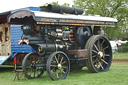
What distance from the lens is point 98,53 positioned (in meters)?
10.6

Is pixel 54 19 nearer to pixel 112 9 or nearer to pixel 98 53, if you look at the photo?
pixel 98 53

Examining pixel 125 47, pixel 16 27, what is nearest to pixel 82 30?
pixel 16 27

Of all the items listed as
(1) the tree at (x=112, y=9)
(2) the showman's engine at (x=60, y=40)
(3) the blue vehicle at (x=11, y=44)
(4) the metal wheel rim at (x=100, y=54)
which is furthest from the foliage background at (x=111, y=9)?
(2) the showman's engine at (x=60, y=40)

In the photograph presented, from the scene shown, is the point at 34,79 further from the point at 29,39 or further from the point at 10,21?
the point at 10,21

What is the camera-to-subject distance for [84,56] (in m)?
9.98

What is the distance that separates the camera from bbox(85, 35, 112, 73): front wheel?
33.3 ft

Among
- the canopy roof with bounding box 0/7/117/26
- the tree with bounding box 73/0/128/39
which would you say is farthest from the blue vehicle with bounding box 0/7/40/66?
the tree with bounding box 73/0/128/39

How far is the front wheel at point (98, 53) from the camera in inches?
400

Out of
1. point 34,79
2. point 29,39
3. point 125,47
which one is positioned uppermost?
point 29,39

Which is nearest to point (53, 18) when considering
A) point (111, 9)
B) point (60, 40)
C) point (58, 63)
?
point (60, 40)

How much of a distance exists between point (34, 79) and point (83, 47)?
7.83 ft

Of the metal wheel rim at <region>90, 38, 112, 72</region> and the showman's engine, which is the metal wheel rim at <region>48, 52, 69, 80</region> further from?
the metal wheel rim at <region>90, 38, 112, 72</region>

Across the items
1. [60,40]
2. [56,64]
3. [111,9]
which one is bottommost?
[56,64]

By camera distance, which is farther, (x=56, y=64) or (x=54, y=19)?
(x=54, y=19)
